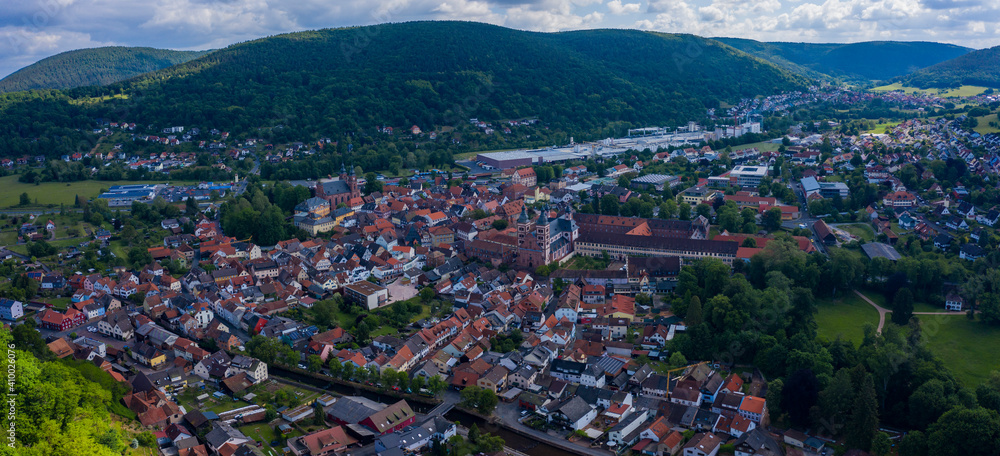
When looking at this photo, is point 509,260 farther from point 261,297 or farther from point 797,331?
Result: point 797,331

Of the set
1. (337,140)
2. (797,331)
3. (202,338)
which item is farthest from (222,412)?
(337,140)

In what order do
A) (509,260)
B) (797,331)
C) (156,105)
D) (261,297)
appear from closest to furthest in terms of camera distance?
(797,331), (261,297), (509,260), (156,105)

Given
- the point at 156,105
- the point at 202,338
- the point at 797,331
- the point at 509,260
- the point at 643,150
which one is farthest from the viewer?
the point at 156,105

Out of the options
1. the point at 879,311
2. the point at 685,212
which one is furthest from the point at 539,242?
the point at 879,311

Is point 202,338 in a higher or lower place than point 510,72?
lower

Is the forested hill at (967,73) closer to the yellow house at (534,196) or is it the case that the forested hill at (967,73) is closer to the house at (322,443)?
the yellow house at (534,196)

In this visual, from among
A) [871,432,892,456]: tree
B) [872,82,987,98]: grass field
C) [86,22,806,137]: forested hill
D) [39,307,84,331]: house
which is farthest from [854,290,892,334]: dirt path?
[872,82,987,98]: grass field

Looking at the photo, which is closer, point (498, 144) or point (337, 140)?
point (337, 140)

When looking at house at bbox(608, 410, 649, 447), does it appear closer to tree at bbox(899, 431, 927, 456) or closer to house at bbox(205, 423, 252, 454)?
tree at bbox(899, 431, 927, 456)
